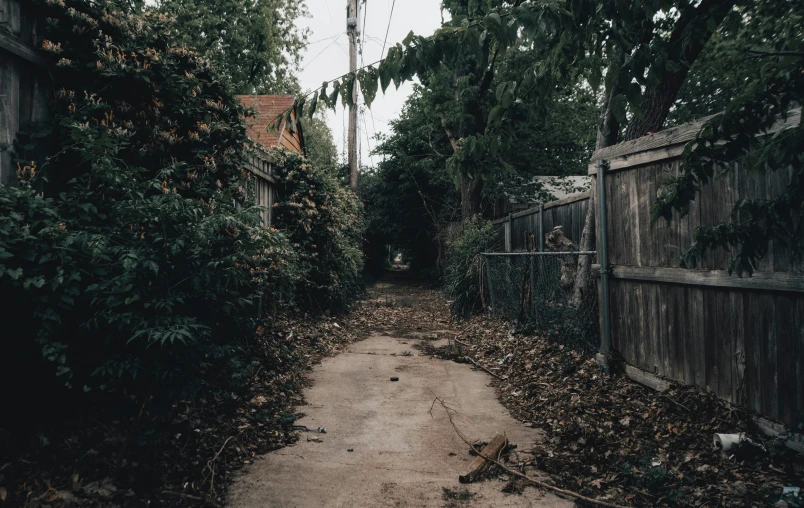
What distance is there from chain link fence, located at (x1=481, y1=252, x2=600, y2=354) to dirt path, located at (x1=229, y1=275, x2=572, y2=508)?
4.18 ft

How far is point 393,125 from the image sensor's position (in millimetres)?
23500

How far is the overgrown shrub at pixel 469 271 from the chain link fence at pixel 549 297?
1.21m

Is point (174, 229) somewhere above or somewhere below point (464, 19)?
below

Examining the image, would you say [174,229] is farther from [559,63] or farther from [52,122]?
[559,63]

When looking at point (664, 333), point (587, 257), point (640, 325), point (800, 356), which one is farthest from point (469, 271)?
point (800, 356)

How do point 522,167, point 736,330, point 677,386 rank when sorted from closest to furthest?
point 736,330, point 677,386, point 522,167

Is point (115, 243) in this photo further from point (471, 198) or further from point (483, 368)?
point (471, 198)

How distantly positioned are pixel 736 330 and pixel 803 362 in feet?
1.93

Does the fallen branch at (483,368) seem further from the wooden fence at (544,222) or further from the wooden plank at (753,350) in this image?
the wooden plank at (753,350)

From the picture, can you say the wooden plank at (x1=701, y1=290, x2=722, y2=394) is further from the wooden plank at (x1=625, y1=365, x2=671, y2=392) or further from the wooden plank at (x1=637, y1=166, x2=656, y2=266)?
the wooden plank at (x1=637, y1=166, x2=656, y2=266)

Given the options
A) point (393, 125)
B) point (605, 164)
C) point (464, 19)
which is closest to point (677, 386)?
point (605, 164)

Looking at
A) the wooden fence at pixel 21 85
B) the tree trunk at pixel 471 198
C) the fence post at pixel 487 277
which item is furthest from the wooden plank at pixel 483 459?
the tree trunk at pixel 471 198

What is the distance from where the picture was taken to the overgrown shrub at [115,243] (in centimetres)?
296

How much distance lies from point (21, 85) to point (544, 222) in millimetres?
8575
